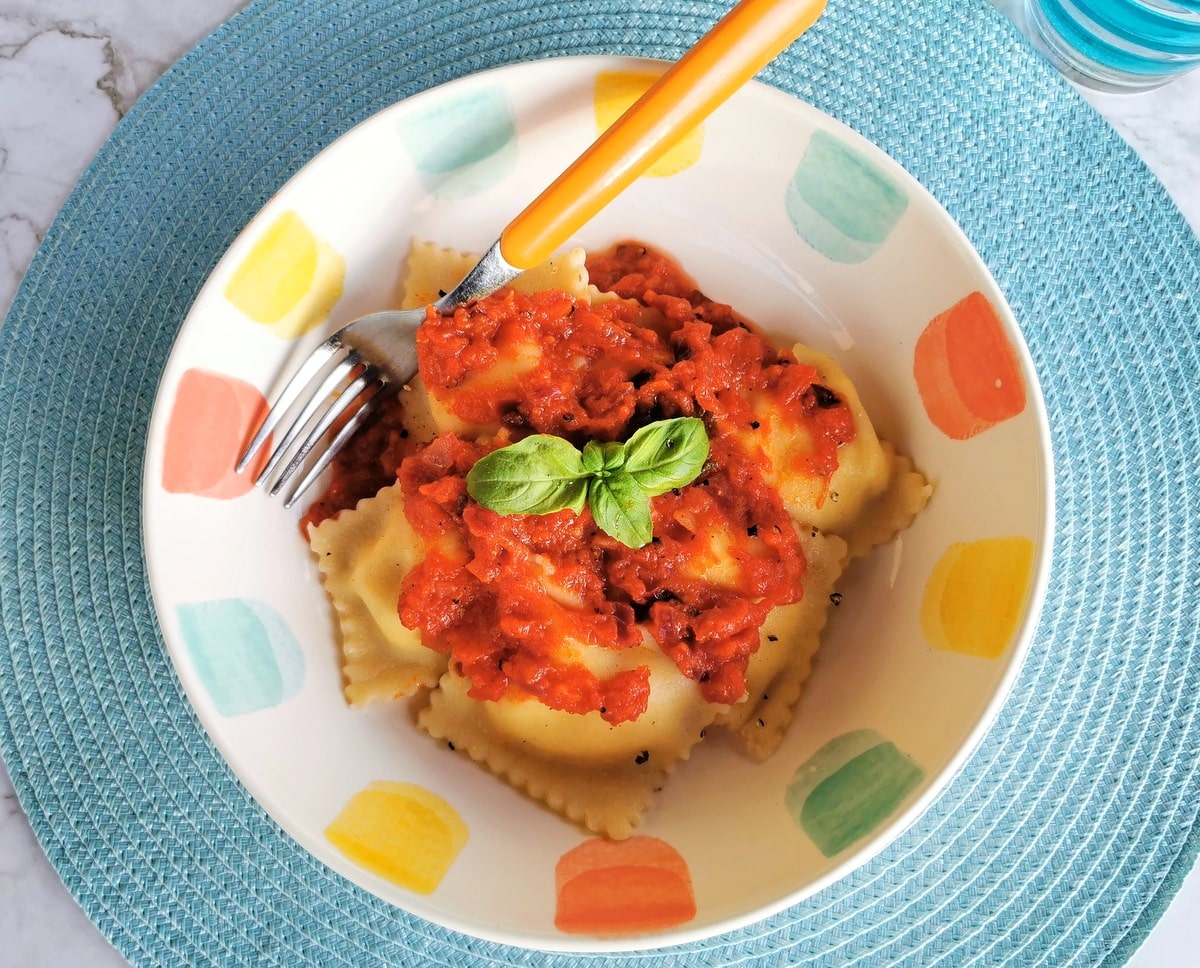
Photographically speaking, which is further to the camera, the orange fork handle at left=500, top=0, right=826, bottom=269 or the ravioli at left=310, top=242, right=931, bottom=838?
the ravioli at left=310, top=242, right=931, bottom=838

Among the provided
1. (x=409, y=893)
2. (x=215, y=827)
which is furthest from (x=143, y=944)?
(x=409, y=893)

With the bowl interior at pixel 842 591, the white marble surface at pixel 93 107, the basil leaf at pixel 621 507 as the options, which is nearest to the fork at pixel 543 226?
the bowl interior at pixel 842 591

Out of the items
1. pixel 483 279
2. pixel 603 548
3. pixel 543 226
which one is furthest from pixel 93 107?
pixel 603 548

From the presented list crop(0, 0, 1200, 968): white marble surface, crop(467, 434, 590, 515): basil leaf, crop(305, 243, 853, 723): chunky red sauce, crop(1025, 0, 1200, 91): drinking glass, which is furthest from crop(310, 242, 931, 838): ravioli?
crop(1025, 0, 1200, 91): drinking glass

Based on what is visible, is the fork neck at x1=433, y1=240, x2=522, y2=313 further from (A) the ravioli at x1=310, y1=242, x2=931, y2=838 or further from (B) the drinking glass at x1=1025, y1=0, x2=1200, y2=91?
(B) the drinking glass at x1=1025, y1=0, x2=1200, y2=91

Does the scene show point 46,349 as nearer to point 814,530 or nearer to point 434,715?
point 434,715

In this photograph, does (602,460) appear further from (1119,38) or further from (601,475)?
(1119,38)


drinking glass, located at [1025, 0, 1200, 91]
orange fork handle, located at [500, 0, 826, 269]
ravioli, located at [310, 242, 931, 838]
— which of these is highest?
drinking glass, located at [1025, 0, 1200, 91]

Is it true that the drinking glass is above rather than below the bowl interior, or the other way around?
above
